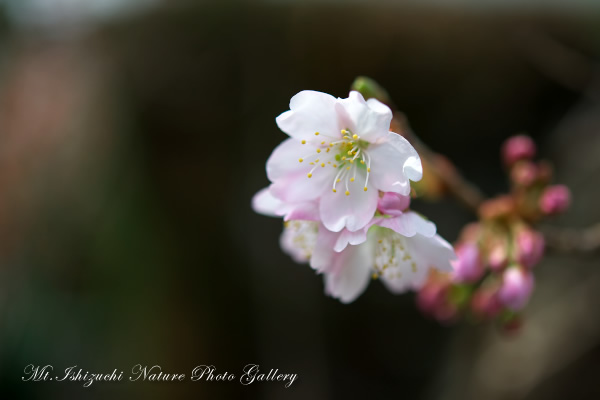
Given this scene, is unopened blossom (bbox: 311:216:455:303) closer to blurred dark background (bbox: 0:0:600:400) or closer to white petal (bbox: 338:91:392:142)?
white petal (bbox: 338:91:392:142)

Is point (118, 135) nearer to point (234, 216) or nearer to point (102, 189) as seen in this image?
point (102, 189)

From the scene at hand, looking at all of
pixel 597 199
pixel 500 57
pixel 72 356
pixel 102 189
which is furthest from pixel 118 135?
pixel 597 199

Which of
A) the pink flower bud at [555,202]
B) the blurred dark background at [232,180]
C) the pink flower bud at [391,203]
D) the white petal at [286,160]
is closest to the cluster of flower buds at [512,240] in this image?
the pink flower bud at [555,202]

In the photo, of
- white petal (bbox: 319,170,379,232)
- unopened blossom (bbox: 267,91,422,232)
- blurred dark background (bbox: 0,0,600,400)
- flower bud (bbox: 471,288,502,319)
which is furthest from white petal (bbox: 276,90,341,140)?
blurred dark background (bbox: 0,0,600,400)

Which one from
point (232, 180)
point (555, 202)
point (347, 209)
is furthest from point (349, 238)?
point (232, 180)

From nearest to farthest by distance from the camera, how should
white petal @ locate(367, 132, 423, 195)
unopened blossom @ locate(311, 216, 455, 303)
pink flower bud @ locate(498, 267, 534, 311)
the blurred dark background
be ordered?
white petal @ locate(367, 132, 423, 195), unopened blossom @ locate(311, 216, 455, 303), pink flower bud @ locate(498, 267, 534, 311), the blurred dark background
